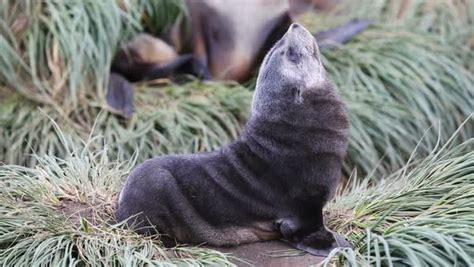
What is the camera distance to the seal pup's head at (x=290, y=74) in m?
3.02

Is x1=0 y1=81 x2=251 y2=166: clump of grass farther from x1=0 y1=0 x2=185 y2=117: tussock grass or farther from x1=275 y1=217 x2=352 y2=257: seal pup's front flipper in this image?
x1=275 y1=217 x2=352 y2=257: seal pup's front flipper

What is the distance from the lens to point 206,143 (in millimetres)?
5082

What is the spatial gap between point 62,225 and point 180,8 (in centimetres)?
313

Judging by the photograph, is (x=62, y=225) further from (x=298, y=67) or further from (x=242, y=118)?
(x=242, y=118)

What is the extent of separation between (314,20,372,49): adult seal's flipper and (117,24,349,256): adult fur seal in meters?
2.84

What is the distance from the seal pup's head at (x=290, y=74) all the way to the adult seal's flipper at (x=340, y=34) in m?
2.82

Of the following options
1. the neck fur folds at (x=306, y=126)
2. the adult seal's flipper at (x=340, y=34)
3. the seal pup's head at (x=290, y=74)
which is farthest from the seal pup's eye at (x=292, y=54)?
the adult seal's flipper at (x=340, y=34)

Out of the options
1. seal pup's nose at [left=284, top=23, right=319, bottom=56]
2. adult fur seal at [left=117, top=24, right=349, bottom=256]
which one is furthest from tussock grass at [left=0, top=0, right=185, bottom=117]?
seal pup's nose at [left=284, top=23, right=319, bottom=56]

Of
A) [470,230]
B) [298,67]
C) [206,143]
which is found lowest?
[206,143]

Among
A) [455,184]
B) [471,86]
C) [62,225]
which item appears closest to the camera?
[62,225]

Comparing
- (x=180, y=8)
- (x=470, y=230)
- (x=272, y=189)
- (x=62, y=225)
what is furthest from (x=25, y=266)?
(x=180, y=8)

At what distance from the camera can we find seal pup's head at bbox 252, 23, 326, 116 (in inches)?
119

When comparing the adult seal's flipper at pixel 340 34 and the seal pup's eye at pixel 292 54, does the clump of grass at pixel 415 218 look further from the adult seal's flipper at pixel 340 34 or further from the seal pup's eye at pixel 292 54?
the adult seal's flipper at pixel 340 34

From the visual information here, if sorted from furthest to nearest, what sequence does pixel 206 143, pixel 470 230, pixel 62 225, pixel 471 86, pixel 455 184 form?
pixel 471 86 → pixel 206 143 → pixel 455 184 → pixel 62 225 → pixel 470 230
